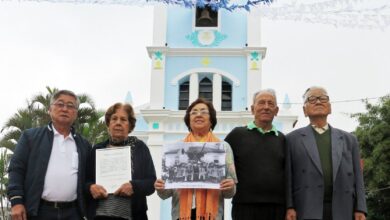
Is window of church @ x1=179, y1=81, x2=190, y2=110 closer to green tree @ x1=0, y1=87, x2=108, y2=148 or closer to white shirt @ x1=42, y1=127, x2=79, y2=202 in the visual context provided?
green tree @ x1=0, y1=87, x2=108, y2=148

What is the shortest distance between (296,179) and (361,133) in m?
16.8

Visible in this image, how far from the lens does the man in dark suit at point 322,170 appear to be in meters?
5.06

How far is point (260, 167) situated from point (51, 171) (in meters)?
2.01

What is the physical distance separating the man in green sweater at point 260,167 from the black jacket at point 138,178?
0.85 m

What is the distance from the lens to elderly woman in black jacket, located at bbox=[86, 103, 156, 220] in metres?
5.08

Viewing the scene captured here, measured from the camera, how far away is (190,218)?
4.75 m

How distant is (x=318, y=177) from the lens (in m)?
5.11

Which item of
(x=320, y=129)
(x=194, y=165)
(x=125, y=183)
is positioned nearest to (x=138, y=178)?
(x=125, y=183)

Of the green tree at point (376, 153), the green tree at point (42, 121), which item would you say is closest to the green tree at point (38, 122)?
the green tree at point (42, 121)

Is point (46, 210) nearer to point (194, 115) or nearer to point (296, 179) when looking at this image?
point (194, 115)

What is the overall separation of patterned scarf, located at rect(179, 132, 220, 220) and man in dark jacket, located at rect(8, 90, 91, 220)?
1.05 m

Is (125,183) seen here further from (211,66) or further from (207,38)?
(207,38)

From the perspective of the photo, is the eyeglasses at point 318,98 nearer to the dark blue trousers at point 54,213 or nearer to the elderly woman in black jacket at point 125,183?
the elderly woman in black jacket at point 125,183

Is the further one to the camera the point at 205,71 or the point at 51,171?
the point at 205,71
